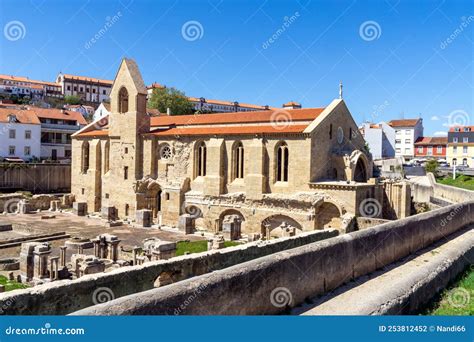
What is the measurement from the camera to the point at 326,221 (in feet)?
96.1

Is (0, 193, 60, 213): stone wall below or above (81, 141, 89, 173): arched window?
below

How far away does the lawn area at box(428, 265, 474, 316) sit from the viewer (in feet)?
33.0

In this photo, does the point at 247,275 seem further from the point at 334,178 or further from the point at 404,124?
the point at 404,124

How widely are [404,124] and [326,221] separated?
2225 inches

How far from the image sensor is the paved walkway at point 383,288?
31.6ft

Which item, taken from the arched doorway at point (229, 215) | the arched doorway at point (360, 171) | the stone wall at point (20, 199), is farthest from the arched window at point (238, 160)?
the stone wall at point (20, 199)

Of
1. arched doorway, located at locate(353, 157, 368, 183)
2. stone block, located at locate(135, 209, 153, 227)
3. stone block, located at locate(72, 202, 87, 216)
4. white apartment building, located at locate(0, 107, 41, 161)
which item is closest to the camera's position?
arched doorway, located at locate(353, 157, 368, 183)

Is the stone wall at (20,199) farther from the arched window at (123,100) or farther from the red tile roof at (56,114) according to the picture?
the red tile roof at (56,114)

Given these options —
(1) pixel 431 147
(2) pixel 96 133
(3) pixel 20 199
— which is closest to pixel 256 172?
(2) pixel 96 133
